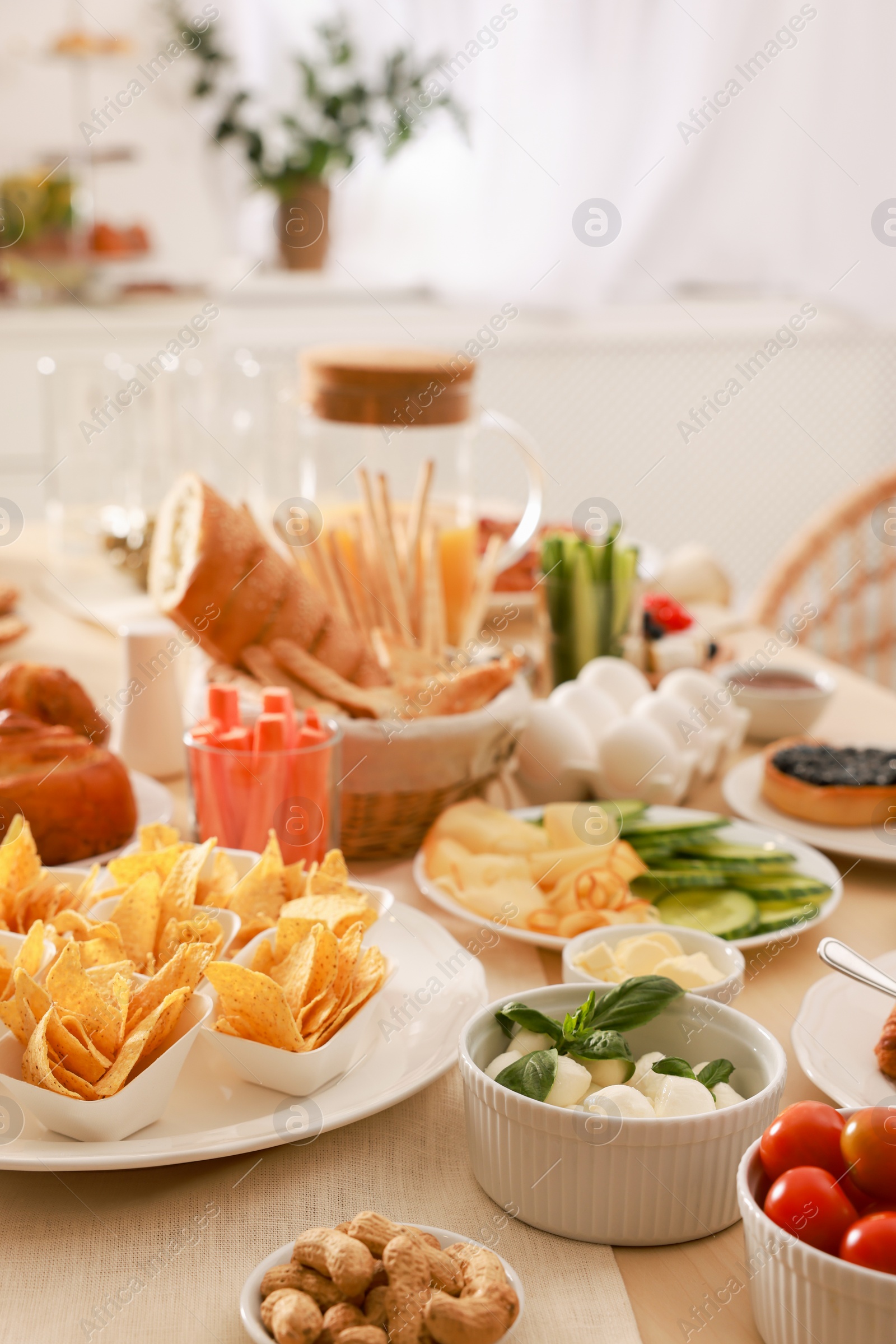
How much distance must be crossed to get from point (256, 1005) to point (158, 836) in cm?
25

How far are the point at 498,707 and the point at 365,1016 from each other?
430 mm

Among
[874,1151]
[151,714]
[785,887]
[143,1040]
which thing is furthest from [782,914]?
[151,714]

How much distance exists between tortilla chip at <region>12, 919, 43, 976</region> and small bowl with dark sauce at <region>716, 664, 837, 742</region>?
90 centimetres

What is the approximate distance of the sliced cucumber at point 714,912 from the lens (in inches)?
37.0

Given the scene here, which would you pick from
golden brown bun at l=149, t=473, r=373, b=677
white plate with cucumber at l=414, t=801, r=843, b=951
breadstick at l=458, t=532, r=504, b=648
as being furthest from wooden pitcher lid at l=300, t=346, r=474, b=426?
white plate with cucumber at l=414, t=801, r=843, b=951

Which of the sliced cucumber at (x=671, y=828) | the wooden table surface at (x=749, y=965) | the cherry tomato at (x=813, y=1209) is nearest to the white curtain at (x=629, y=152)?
the wooden table surface at (x=749, y=965)

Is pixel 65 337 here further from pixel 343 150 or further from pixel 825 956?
pixel 825 956

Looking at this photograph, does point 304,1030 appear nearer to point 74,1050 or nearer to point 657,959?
point 74,1050

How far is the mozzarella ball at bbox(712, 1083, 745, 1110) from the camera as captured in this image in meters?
0.65

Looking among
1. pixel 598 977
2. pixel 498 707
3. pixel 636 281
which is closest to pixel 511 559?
pixel 498 707

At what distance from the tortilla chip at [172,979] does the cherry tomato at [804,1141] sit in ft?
1.00

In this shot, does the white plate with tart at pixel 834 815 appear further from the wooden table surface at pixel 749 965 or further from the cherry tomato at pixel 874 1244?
the cherry tomato at pixel 874 1244

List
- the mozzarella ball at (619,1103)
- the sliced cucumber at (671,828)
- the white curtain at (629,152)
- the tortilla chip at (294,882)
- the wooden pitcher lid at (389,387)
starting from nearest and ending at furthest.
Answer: the mozzarella ball at (619,1103)
the tortilla chip at (294,882)
the sliced cucumber at (671,828)
the wooden pitcher lid at (389,387)
the white curtain at (629,152)

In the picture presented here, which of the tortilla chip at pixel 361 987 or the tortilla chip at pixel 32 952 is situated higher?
the tortilla chip at pixel 32 952
